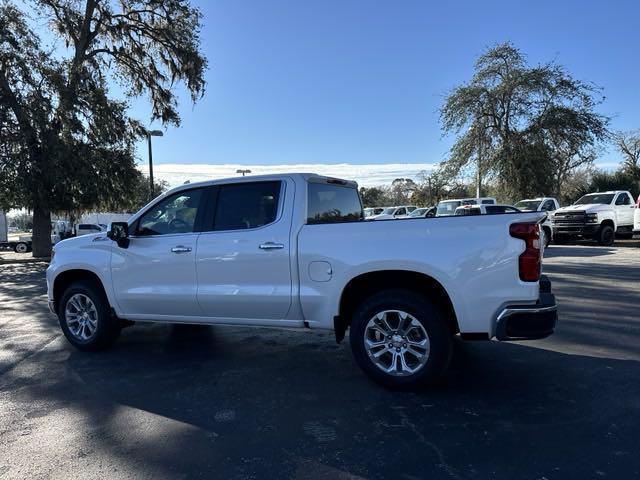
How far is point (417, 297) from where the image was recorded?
4.44m

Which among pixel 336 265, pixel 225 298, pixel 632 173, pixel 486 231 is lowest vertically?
pixel 225 298

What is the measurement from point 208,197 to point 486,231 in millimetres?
2840

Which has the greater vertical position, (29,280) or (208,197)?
(208,197)

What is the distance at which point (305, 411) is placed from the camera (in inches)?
163

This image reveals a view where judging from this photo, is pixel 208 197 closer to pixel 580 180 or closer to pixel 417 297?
pixel 417 297

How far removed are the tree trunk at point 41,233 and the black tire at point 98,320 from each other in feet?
61.9

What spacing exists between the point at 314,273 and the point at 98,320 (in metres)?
2.85

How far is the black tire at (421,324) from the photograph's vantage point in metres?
4.34

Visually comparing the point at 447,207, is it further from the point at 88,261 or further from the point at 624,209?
the point at 88,261

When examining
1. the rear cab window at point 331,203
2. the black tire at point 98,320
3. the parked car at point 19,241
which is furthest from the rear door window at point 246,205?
Answer: the parked car at point 19,241

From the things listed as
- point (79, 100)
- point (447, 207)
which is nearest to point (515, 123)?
point (447, 207)

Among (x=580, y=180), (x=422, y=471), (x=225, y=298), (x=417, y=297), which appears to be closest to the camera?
(x=422, y=471)

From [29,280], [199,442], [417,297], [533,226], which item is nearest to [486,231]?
[533,226]

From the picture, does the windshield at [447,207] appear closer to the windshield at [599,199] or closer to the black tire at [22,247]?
the windshield at [599,199]
